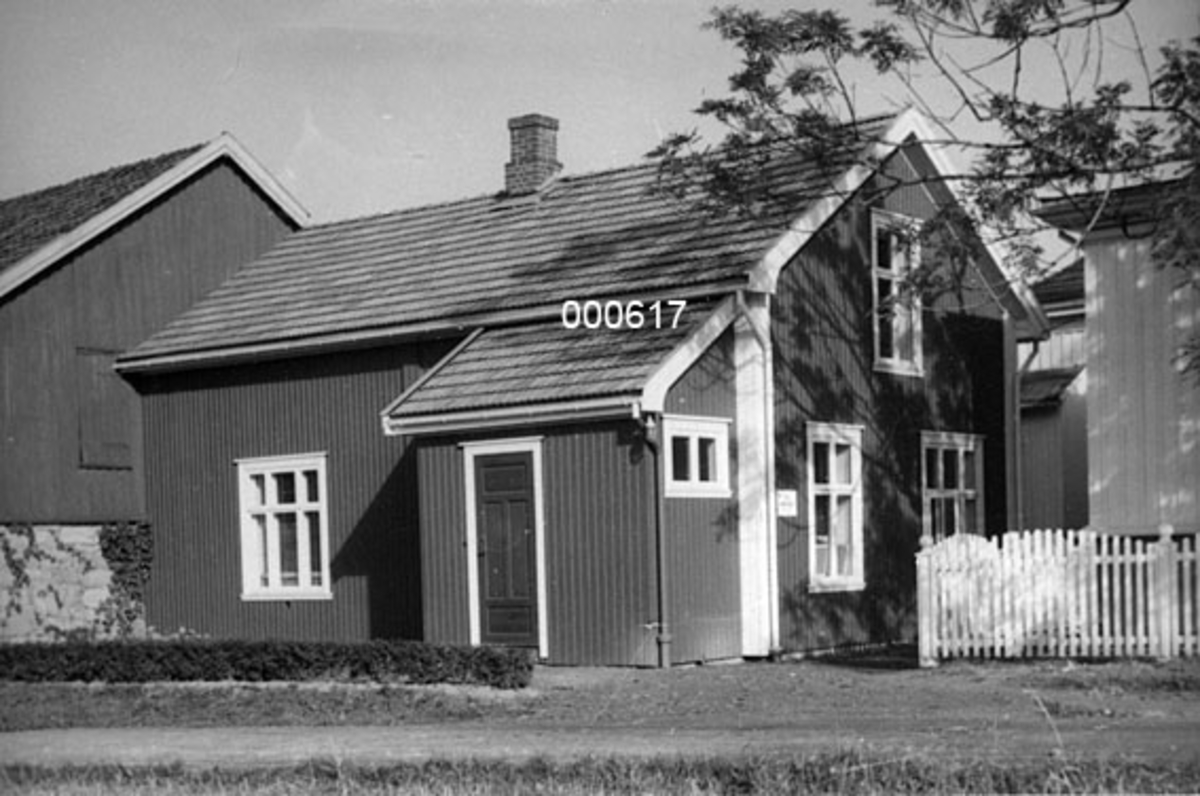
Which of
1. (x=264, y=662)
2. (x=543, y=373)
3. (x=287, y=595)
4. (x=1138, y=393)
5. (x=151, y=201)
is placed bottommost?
(x=264, y=662)

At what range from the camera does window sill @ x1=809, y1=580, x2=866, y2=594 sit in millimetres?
23266

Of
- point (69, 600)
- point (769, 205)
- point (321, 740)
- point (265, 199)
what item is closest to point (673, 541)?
point (769, 205)

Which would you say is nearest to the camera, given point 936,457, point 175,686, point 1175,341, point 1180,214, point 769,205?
point 1180,214

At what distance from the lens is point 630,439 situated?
20.8 meters

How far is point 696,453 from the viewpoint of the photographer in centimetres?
2164

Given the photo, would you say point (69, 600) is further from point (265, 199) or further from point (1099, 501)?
point (1099, 501)

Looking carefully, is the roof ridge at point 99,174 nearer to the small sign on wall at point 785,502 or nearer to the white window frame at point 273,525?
the white window frame at point 273,525

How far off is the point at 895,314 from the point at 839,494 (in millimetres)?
2905

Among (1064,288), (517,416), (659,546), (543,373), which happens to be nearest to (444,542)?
(517,416)

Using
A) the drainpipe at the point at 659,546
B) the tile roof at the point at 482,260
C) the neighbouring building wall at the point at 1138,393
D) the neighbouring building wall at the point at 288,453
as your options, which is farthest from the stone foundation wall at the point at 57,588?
the neighbouring building wall at the point at 1138,393

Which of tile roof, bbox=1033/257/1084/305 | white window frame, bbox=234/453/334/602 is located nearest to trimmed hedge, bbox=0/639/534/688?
white window frame, bbox=234/453/334/602

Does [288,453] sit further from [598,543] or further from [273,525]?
[598,543]

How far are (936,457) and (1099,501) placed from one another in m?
5.17

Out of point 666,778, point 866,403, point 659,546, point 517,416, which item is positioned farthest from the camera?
point 866,403
